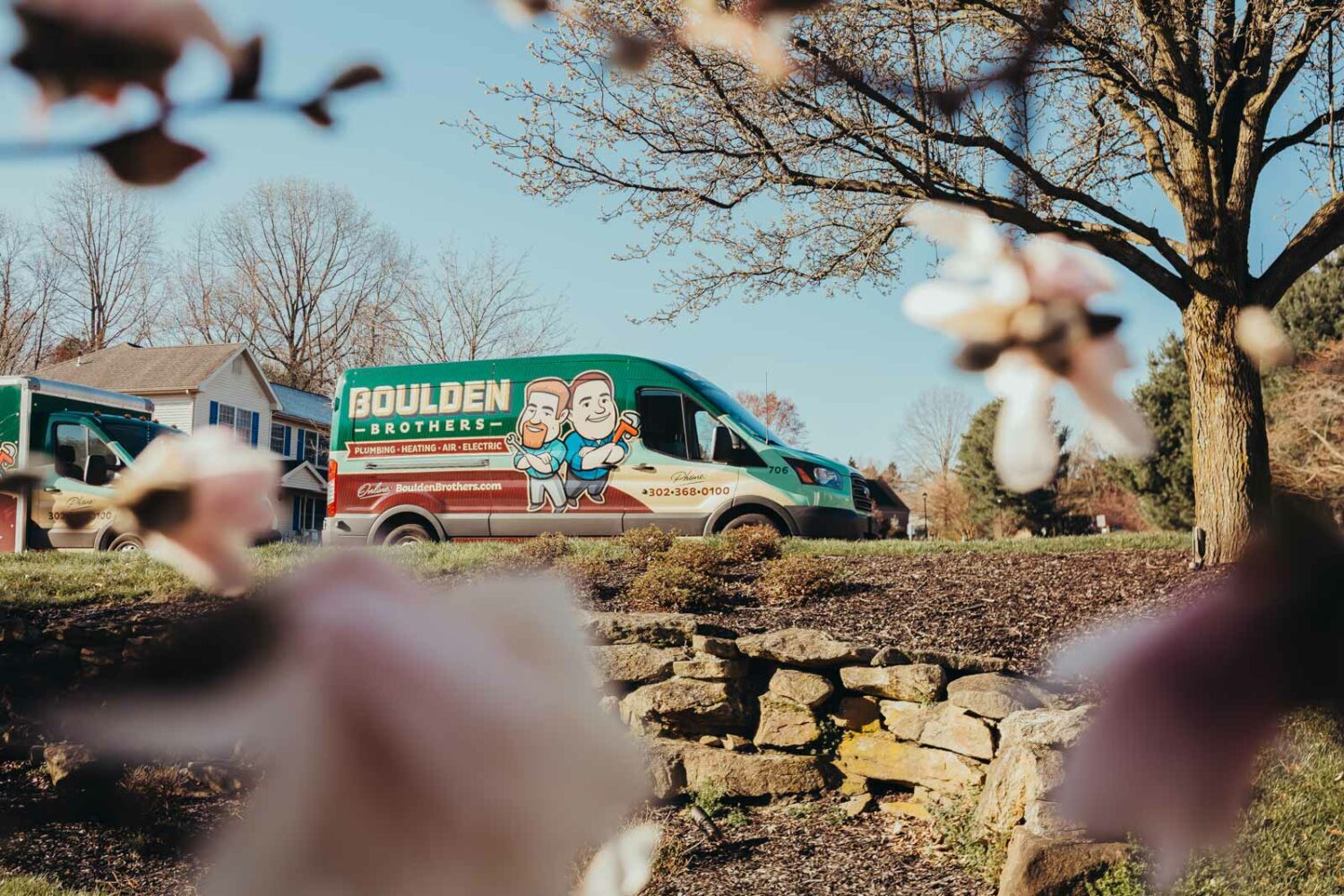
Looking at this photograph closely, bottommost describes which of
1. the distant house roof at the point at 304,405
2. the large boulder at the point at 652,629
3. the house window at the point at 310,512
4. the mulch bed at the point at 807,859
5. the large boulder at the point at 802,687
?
the mulch bed at the point at 807,859

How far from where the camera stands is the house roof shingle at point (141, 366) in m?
0.36

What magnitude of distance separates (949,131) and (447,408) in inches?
11.6

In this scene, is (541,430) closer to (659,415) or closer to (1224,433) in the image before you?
(659,415)

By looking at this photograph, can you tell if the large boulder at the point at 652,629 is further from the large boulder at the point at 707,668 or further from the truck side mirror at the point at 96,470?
the truck side mirror at the point at 96,470

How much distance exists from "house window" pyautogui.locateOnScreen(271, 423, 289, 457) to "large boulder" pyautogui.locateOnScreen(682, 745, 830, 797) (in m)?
3.96

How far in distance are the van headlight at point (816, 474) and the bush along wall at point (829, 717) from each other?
2.48m

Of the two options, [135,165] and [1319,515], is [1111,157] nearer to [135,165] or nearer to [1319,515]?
[1319,515]

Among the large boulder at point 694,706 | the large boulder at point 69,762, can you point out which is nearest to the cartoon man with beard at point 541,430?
the large boulder at point 69,762

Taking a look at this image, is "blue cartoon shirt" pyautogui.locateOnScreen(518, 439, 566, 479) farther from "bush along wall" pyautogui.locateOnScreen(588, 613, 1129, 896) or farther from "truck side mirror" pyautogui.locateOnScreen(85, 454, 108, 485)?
"bush along wall" pyautogui.locateOnScreen(588, 613, 1129, 896)

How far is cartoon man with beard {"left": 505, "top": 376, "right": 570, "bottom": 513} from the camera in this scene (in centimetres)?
61

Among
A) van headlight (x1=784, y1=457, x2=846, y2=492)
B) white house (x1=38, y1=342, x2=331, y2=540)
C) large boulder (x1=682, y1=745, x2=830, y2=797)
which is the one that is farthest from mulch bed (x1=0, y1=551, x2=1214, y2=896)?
white house (x1=38, y1=342, x2=331, y2=540)

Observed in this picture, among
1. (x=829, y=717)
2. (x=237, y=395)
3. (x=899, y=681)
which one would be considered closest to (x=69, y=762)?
(x=237, y=395)

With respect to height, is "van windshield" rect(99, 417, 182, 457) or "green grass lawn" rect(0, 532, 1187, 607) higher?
"van windshield" rect(99, 417, 182, 457)

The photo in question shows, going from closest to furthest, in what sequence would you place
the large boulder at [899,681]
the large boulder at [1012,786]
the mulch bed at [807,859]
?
1. the large boulder at [1012,786]
2. the mulch bed at [807,859]
3. the large boulder at [899,681]
